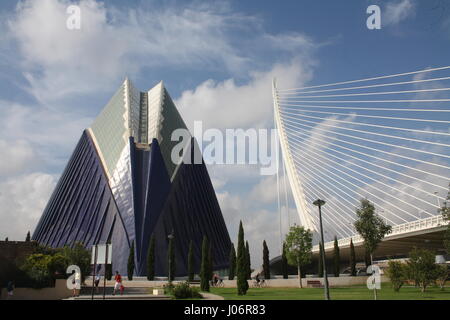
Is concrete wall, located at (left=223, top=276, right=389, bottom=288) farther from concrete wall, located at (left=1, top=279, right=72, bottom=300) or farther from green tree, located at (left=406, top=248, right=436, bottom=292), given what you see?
concrete wall, located at (left=1, top=279, right=72, bottom=300)

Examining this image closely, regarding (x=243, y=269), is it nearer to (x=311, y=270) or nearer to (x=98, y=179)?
(x=98, y=179)

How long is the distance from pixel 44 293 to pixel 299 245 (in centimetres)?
2596

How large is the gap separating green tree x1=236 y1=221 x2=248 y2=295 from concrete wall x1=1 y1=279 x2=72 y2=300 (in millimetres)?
12117

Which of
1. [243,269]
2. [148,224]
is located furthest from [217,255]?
[243,269]

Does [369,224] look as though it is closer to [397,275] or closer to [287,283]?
[397,275]

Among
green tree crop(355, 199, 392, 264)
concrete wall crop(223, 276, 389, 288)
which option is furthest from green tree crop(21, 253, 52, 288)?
green tree crop(355, 199, 392, 264)

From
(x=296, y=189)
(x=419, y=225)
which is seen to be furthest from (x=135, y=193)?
Result: (x=419, y=225)

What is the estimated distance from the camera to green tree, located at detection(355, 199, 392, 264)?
37.0 metres

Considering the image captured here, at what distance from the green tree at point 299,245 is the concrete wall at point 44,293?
76.5 feet

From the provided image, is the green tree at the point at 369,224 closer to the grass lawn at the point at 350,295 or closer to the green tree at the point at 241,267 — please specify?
the grass lawn at the point at 350,295
